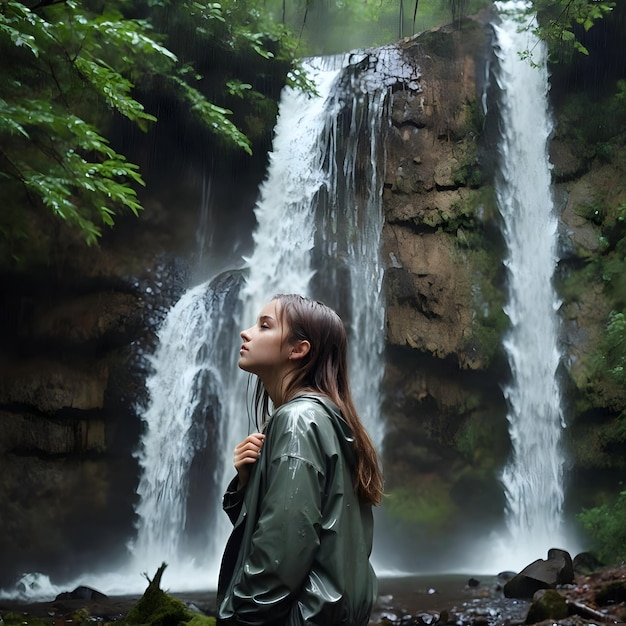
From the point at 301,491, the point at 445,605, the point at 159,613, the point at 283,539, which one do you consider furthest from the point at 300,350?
the point at 445,605

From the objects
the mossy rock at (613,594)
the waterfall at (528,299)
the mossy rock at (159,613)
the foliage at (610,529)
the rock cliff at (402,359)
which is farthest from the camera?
the waterfall at (528,299)

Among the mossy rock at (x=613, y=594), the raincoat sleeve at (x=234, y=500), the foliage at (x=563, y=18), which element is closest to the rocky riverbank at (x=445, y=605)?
the mossy rock at (x=613, y=594)

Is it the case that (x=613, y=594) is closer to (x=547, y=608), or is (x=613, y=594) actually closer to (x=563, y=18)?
(x=547, y=608)

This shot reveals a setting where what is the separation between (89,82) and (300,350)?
561 cm

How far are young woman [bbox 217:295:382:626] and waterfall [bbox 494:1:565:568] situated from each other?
9.67 metres

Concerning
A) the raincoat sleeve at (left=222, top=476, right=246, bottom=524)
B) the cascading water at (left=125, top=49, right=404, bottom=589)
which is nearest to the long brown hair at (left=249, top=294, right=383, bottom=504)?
the raincoat sleeve at (left=222, top=476, right=246, bottom=524)

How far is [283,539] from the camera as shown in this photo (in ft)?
5.47

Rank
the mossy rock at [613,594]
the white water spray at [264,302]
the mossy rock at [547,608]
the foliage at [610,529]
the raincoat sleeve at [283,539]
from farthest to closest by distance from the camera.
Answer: the white water spray at [264,302]
the foliage at [610,529]
the mossy rock at [613,594]
the mossy rock at [547,608]
the raincoat sleeve at [283,539]

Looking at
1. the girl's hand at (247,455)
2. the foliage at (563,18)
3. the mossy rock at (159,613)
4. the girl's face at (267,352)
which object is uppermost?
the foliage at (563,18)

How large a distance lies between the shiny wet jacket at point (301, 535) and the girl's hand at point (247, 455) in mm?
27

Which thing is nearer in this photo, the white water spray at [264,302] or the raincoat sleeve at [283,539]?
the raincoat sleeve at [283,539]

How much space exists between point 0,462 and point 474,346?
738cm

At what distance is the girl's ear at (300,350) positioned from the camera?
2.11m

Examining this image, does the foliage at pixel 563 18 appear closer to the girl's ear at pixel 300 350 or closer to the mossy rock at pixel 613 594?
the mossy rock at pixel 613 594
